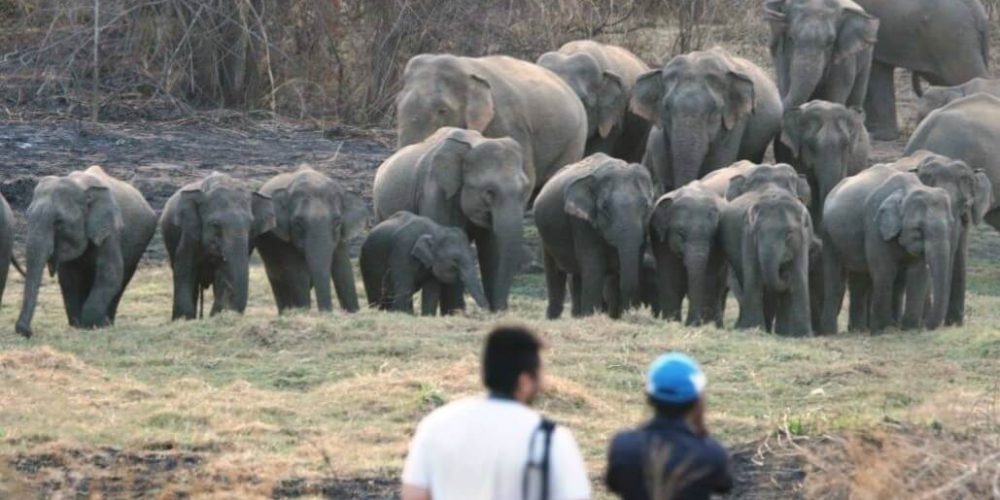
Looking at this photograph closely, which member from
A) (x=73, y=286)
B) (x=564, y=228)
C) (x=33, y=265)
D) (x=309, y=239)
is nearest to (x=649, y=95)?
(x=564, y=228)

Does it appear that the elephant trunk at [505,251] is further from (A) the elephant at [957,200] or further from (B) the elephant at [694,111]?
(B) the elephant at [694,111]

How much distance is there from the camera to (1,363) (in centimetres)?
1330

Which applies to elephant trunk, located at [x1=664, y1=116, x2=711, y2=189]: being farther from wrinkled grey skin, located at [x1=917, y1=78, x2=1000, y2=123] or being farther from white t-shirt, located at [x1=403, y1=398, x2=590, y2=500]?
white t-shirt, located at [x1=403, y1=398, x2=590, y2=500]

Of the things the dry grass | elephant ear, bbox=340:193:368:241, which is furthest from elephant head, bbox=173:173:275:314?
the dry grass

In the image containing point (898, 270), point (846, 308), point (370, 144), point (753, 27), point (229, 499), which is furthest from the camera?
point (753, 27)

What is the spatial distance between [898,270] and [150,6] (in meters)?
9.22

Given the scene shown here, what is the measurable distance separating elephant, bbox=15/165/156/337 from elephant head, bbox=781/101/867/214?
18.9 feet

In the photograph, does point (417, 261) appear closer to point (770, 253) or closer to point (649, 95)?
point (770, 253)

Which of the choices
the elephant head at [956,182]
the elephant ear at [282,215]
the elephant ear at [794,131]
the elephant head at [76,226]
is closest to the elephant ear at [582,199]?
the elephant ear at [282,215]

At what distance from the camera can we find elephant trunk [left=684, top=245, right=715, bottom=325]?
16.6 metres

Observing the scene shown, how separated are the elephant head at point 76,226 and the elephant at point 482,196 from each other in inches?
89.9

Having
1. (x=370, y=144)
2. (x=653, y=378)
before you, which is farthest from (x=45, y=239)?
(x=653, y=378)

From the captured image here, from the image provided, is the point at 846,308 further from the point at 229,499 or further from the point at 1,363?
the point at 229,499

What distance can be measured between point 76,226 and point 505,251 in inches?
114
